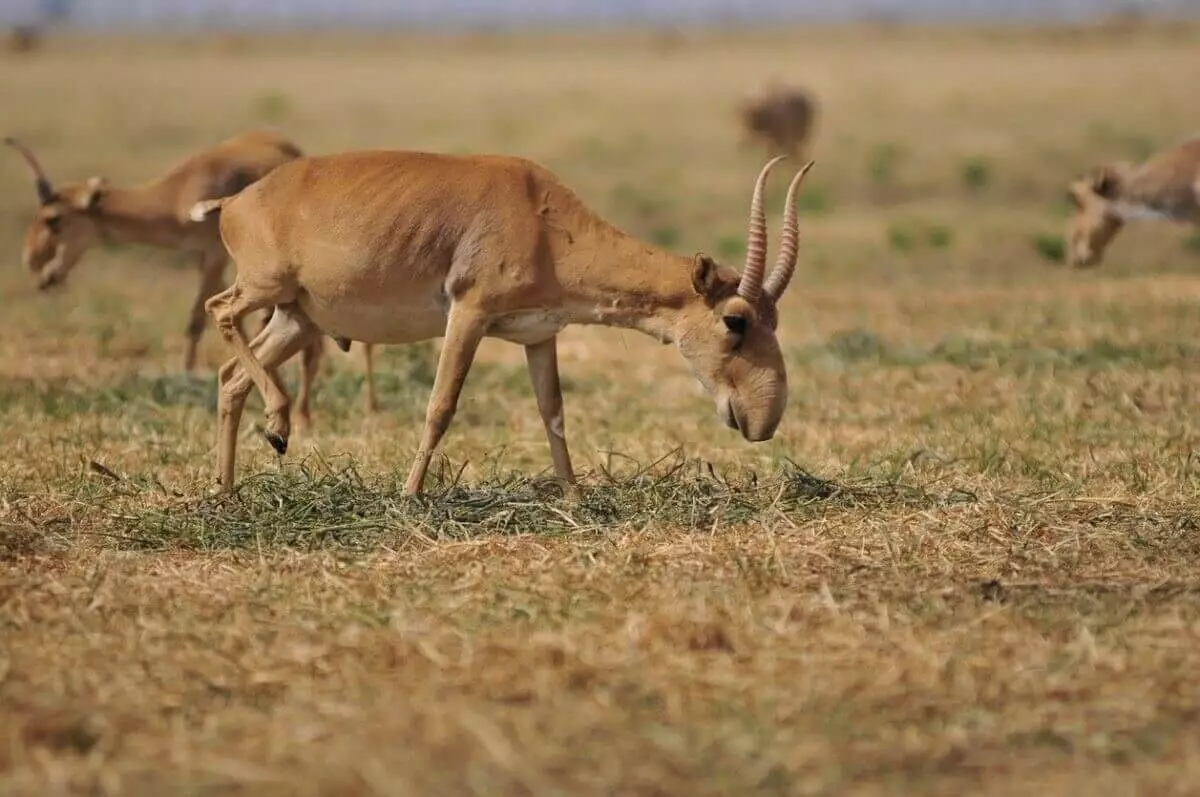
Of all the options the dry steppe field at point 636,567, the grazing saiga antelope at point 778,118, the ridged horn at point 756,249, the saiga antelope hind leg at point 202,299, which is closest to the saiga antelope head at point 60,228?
the dry steppe field at point 636,567

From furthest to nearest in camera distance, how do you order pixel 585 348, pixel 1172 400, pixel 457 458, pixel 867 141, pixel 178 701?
pixel 867 141 < pixel 585 348 < pixel 1172 400 < pixel 457 458 < pixel 178 701

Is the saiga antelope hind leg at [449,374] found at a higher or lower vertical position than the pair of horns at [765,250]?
lower

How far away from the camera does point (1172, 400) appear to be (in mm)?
12562

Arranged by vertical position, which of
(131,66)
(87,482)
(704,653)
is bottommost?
(131,66)

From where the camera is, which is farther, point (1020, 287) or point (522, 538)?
point (1020, 287)

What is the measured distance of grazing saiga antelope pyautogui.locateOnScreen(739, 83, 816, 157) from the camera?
111ft

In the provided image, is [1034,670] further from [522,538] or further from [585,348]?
[585,348]

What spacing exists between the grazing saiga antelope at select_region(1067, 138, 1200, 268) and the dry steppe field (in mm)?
490

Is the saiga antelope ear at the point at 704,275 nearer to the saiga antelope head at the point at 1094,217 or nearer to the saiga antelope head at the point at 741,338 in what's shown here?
the saiga antelope head at the point at 741,338

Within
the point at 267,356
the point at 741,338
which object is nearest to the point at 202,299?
the point at 267,356

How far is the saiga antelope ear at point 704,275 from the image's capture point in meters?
9.24

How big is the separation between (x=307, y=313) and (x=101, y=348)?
6.27 meters

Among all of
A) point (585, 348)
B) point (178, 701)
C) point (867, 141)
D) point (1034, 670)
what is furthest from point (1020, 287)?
point (867, 141)

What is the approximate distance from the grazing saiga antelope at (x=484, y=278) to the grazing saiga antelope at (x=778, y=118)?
79.6 ft
